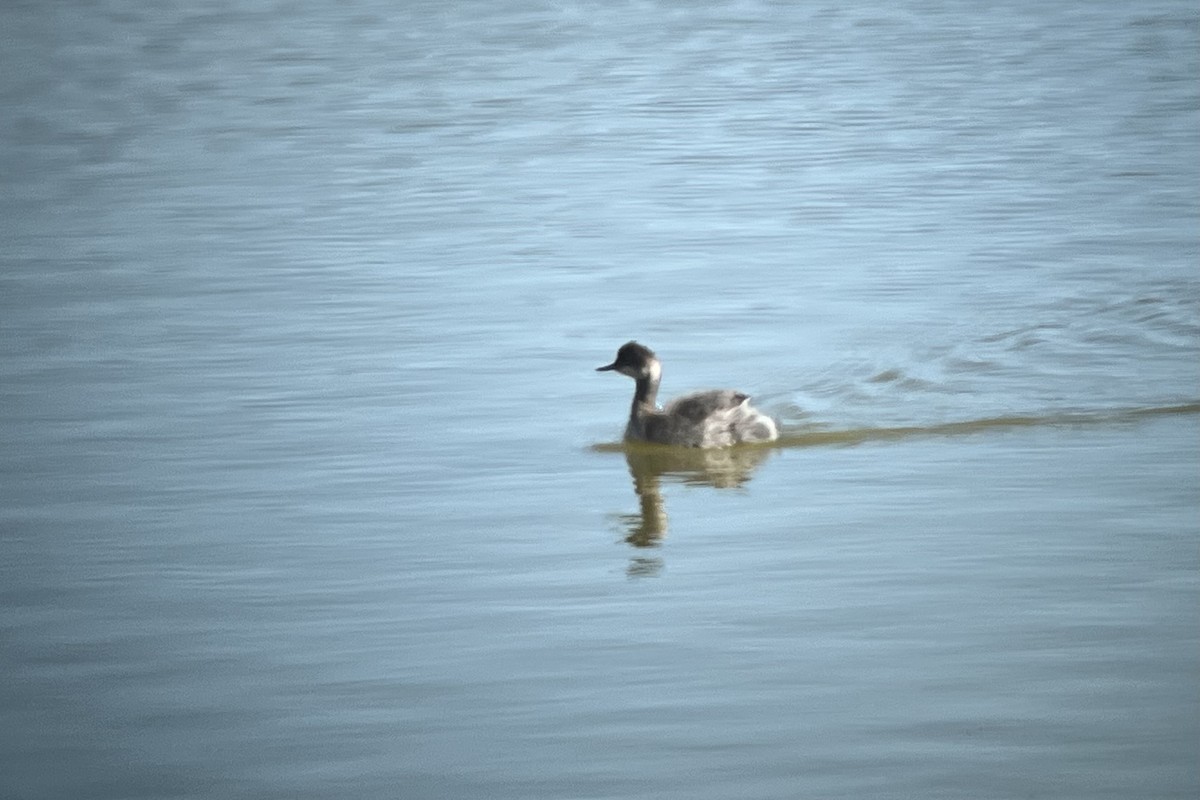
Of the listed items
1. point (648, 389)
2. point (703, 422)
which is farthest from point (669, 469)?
point (648, 389)

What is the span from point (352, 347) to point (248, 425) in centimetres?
193

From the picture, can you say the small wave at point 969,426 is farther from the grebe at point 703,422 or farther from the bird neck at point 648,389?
the bird neck at point 648,389

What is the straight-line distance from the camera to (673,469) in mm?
10117

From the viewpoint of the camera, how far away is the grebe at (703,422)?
401 inches

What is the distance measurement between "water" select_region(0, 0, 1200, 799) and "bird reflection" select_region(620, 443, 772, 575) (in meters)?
0.04

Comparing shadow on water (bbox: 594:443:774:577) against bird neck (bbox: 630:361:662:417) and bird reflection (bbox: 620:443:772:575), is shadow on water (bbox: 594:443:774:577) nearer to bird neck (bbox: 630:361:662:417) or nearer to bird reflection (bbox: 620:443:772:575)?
bird reflection (bbox: 620:443:772:575)

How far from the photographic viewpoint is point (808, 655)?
6.99 meters

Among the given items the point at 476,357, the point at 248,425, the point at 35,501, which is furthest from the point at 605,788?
the point at 476,357

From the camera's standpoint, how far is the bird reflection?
9.12 meters

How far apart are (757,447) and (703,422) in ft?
0.99

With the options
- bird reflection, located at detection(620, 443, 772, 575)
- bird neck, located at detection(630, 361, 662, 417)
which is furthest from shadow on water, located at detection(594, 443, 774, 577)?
bird neck, located at detection(630, 361, 662, 417)

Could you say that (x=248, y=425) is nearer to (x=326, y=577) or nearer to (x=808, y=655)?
(x=326, y=577)

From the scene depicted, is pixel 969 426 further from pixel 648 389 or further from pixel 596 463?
pixel 596 463

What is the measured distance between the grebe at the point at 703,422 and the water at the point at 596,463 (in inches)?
5.3
